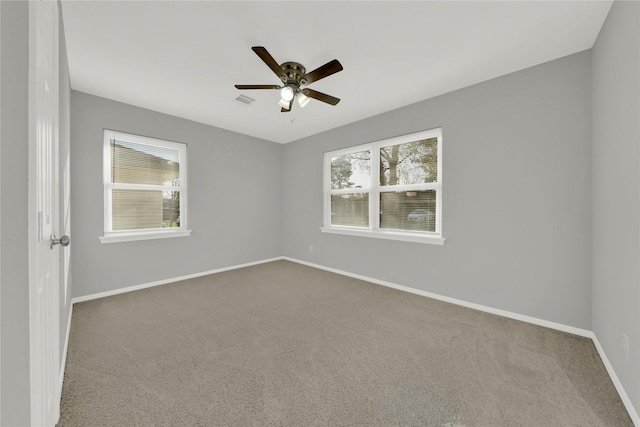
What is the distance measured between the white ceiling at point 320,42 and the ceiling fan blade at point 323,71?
0.24 meters

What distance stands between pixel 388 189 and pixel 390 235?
0.69 m

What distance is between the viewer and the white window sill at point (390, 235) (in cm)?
316

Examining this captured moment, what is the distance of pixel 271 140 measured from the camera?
16.7 ft

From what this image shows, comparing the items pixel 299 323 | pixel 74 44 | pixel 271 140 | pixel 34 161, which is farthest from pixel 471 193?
pixel 74 44

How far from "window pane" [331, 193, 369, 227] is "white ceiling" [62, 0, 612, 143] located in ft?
5.35

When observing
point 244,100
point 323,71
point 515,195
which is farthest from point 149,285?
point 515,195

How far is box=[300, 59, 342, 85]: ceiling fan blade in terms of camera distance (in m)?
1.94

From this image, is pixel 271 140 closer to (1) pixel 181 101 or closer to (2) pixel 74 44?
(1) pixel 181 101

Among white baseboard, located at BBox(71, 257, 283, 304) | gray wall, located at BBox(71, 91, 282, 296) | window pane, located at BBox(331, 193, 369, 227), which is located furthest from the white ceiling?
white baseboard, located at BBox(71, 257, 283, 304)

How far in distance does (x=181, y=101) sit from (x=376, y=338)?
366 centimetres

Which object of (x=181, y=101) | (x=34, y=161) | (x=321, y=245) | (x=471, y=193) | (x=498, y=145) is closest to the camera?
(x=34, y=161)

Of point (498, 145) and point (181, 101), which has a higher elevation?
point (181, 101)

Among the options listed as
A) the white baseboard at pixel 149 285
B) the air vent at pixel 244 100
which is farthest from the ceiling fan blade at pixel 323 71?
the white baseboard at pixel 149 285

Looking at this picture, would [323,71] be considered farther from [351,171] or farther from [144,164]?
[144,164]
